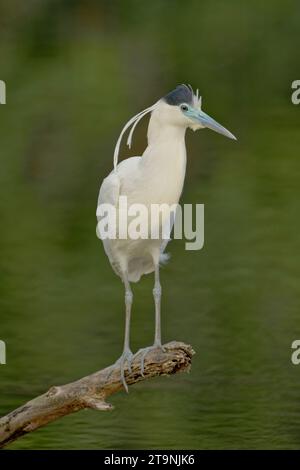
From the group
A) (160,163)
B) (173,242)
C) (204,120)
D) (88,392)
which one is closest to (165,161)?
(160,163)

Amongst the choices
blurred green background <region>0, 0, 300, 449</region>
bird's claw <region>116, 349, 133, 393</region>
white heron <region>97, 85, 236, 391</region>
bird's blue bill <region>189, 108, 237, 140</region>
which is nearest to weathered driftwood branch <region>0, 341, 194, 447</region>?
bird's claw <region>116, 349, 133, 393</region>

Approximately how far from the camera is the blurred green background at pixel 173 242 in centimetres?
473

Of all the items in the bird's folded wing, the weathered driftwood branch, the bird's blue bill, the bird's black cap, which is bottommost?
the weathered driftwood branch

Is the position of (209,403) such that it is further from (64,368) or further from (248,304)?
(248,304)

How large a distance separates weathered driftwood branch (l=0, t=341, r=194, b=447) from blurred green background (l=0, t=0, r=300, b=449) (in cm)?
98

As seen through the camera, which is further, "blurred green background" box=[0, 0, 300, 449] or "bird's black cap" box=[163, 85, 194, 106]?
"blurred green background" box=[0, 0, 300, 449]

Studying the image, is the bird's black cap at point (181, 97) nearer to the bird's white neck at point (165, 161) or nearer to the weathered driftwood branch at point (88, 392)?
the bird's white neck at point (165, 161)

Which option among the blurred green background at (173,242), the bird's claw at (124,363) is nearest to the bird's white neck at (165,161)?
the bird's claw at (124,363)

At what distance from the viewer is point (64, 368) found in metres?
5.06

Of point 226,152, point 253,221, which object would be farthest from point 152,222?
point 226,152

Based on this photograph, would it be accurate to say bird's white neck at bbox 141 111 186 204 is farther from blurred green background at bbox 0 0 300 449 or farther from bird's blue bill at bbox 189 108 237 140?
blurred green background at bbox 0 0 300 449

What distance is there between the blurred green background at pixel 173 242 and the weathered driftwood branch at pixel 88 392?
3.21 feet

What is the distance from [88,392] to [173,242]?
9.95 ft

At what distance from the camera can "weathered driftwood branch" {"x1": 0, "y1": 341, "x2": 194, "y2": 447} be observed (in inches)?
130
